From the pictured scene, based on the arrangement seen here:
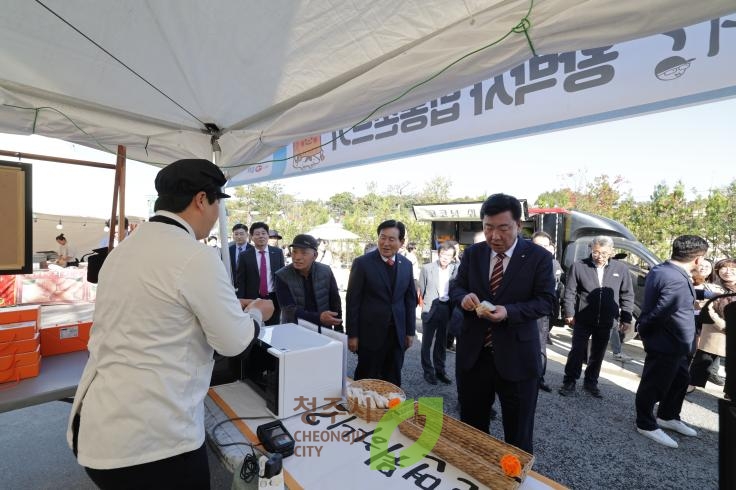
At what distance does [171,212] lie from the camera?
1.17 metres

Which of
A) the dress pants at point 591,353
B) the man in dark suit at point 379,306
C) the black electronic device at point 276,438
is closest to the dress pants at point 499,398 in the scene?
the man in dark suit at point 379,306

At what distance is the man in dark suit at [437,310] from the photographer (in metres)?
4.19

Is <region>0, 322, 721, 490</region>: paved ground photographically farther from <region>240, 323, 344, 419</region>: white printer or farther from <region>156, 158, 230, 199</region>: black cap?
<region>156, 158, 230, 199</region>: black cap

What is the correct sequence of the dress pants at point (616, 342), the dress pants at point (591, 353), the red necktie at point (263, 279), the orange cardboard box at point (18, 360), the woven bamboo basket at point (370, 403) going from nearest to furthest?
the woven bamboo basket at point (370, 403), the orange cardboard box at point (18, 360), the dress pants at point (591, 353), the red necktie at point (263, 279), the dress pants at point (616, 342)

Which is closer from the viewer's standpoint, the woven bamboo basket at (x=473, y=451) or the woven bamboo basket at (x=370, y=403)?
the woven bamboo basket at (x=473, y=451)

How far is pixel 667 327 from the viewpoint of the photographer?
109 inches

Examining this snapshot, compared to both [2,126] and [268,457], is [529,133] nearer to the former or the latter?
[268,457]

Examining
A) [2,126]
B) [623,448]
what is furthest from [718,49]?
[2,126]

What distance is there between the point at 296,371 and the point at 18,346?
152 cm

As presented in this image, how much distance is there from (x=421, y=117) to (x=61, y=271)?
8.37m

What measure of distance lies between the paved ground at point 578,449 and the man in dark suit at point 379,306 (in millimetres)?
1093

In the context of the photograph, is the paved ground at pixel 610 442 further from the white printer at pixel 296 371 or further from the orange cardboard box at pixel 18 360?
the orange cardboard box at pixel 18 360

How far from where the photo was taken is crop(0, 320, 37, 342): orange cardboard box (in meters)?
1.78

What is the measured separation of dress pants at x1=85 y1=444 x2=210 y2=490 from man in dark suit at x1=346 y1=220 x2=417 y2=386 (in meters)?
1.70
